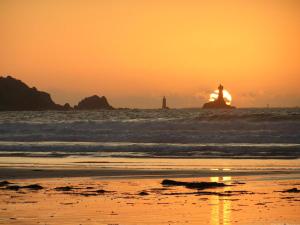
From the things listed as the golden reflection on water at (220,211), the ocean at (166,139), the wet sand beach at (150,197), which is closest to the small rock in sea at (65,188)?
the wet sand beach at (150,197)

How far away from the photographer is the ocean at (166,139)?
29.4 meters

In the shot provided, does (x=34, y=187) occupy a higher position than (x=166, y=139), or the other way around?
(x=166, y=139)

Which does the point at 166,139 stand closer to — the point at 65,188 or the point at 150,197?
the point at 65,188

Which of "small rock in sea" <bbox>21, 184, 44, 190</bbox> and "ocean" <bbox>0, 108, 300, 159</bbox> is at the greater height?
"ocean" <bbox>0, 108, 300, 159</bbox>

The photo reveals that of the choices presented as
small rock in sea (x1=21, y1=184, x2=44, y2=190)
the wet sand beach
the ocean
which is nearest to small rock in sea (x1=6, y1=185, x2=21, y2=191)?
the wet sand beach

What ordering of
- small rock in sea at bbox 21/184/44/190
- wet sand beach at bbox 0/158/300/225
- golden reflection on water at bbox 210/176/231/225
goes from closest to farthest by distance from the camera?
golden reflection on water at bbox 210/176/231/225, wet sand beach at bbox 0/158/300/225, small rock in sea at bbox 21/184/44/190

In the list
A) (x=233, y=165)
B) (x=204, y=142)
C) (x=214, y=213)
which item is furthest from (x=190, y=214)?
(x=204, y=142)

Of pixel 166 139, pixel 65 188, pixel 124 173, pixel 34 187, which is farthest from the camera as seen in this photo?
pixel 166 139

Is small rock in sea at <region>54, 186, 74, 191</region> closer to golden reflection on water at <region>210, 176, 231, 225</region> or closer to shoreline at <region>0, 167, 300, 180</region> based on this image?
shoreline at <region>0, 167, 300, 180</region>

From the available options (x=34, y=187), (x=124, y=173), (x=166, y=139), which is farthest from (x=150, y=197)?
(x=166, y=139)

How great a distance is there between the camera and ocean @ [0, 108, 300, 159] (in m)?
29.4

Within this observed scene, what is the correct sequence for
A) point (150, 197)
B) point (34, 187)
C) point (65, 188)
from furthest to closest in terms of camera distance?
1. point (34, 187)
2. point (65, 188)
3. point (150, 197)

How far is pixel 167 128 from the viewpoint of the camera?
46781 mm

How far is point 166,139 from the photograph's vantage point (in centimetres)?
3875
